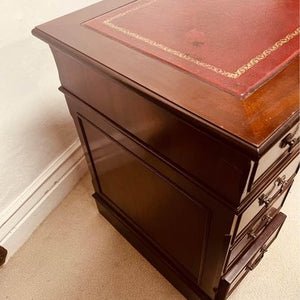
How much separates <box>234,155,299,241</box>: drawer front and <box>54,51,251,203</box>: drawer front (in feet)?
0.38

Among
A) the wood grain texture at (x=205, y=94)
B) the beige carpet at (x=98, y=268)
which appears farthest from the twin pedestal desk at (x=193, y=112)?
the beige carpet at (x=98, y=268)

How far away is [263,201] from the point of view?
694 mm

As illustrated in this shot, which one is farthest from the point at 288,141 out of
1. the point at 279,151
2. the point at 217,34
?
the point at 217,34

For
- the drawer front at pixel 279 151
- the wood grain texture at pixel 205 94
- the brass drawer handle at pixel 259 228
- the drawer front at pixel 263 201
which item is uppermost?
the wood grain texture at pixel 205 94

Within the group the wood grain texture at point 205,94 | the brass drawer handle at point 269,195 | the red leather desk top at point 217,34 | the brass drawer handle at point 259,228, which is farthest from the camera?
the brass drawer handle at point 259,228

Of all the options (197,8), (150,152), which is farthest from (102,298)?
(197,8)

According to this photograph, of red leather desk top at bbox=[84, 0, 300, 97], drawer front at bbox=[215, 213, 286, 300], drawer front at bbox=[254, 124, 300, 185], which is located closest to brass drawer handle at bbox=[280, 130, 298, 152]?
drawer front at bbox=[254, 124, 300, 185]

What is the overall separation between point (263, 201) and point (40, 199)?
0.89 m

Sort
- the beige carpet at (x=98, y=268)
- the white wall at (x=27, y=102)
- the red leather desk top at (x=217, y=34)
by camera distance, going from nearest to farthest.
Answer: the red leather desk top at (x=217, y=34) → the white wall at (x=27, y=102) → the beige carpet at (x=98, y=268)

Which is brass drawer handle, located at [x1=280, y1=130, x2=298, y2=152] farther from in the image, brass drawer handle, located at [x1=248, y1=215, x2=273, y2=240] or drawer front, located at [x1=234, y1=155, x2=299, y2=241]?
brass drawer handle, located at [x1=248, y1=215, x2=273, y2=240]

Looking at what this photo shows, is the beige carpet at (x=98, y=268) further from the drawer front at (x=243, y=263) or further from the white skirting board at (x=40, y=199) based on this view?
the drawer front at (x=243, y=263)

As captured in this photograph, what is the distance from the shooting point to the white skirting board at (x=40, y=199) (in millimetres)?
1147

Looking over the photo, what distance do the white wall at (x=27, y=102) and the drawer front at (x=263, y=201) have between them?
2.59 feet

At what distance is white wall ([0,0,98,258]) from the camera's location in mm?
938
